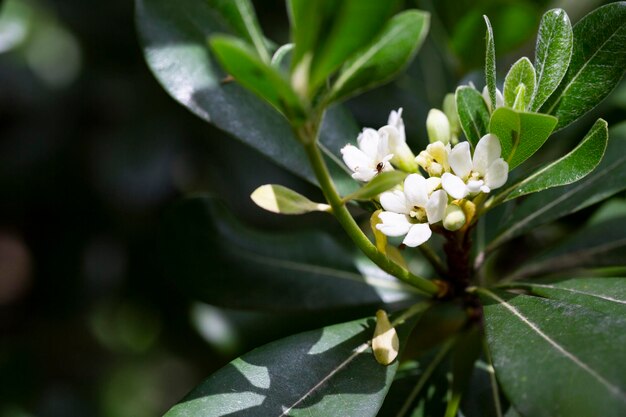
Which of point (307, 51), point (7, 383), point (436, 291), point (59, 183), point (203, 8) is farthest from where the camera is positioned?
point (59, 183)

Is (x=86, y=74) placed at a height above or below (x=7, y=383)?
above

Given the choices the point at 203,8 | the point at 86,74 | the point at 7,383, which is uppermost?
the point at 203,8

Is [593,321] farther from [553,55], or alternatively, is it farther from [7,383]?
[7,383]

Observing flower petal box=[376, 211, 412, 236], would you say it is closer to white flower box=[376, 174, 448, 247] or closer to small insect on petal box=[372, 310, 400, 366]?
white flower box=[376, 174, 448, 247]

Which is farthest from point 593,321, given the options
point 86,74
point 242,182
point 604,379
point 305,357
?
point 86,74

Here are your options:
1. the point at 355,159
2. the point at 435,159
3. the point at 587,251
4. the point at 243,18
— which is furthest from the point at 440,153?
the point at 587,251

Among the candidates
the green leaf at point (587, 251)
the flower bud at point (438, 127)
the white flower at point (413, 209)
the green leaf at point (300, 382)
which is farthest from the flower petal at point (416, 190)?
the green leaf at point (587, 251)
